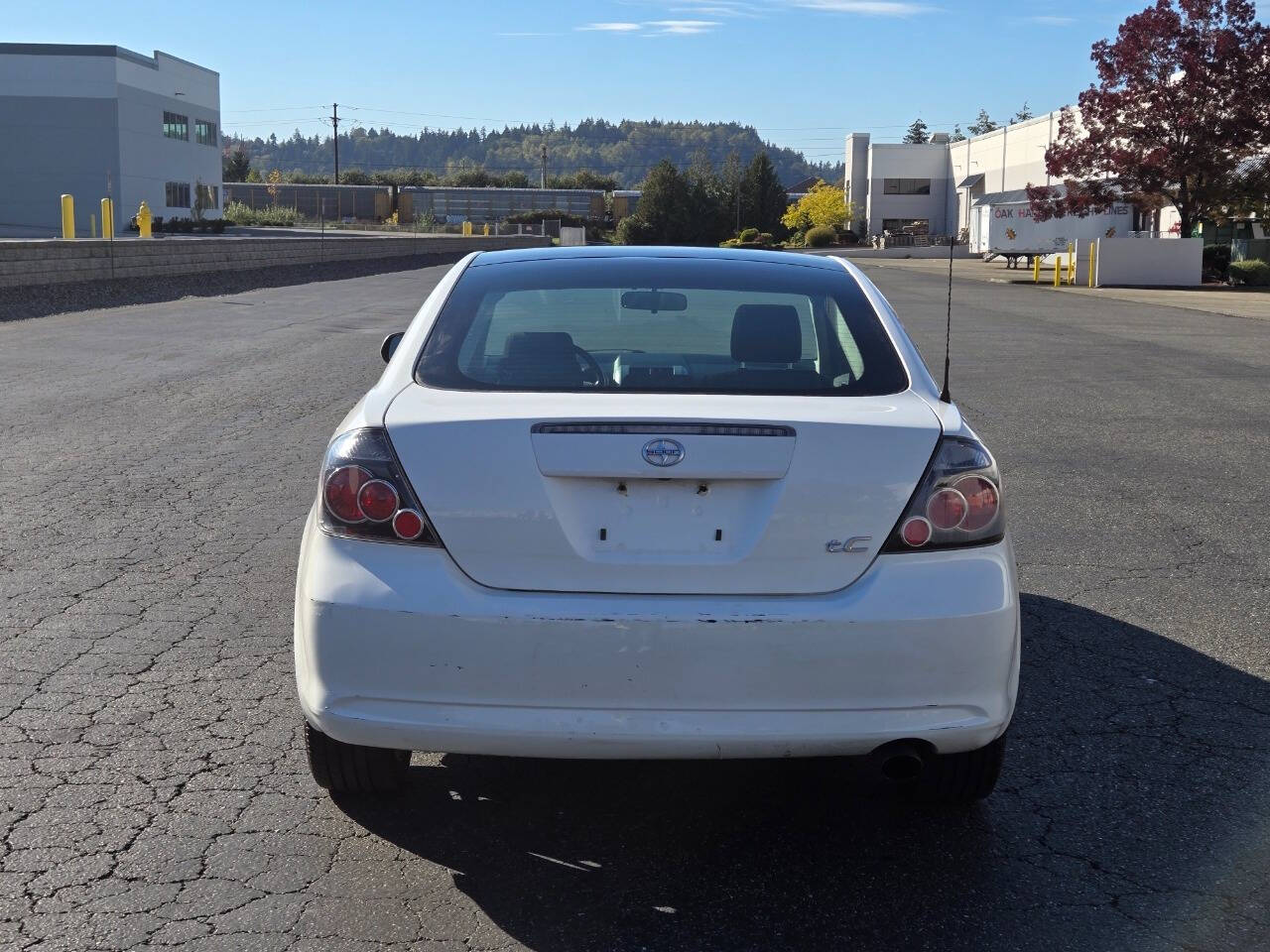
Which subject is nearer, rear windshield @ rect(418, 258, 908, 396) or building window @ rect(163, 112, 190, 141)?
rear windshield @ rect(418, 258, 908, 396)

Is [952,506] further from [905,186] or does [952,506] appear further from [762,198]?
[762,198]

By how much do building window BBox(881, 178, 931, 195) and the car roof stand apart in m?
109

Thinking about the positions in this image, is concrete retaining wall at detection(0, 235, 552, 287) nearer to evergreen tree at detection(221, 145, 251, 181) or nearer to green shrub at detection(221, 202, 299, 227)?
green shrub at detection(221, 202, 299, 227)

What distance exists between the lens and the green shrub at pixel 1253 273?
3938cm

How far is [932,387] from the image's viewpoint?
151 inches

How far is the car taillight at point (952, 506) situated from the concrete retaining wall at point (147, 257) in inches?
844

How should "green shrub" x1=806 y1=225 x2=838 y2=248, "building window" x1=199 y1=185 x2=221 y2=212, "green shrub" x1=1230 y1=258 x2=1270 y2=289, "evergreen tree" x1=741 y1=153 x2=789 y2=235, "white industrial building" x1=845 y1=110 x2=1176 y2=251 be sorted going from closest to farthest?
"green shrub" x1=1230 y1=258 x2=1270 y2=289
"building window" x1=199 y1=185 x2=221 y2=212
"white industrial building" x1=845 y1=110 x2=1176 y2=251
"green shrub" x1=806 y1=225 x2=838 y2=248
"evergreen tree" x1=741 y1=153 x2=789 y2=235

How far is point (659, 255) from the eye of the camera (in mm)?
4754

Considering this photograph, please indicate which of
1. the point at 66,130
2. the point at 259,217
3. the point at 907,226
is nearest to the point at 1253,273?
the point at 259,217

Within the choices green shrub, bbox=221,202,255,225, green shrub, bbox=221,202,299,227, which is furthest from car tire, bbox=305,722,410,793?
green shrub, bbox=221,202,255,225

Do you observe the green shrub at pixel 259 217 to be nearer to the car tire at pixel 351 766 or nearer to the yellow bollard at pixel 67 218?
the yellow bollard at pixel 67 218

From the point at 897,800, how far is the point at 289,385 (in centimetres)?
1009

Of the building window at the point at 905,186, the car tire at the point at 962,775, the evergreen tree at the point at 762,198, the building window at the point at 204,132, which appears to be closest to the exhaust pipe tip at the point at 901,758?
the car tire at the point at 962,775

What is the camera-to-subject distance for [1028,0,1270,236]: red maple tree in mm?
39719
